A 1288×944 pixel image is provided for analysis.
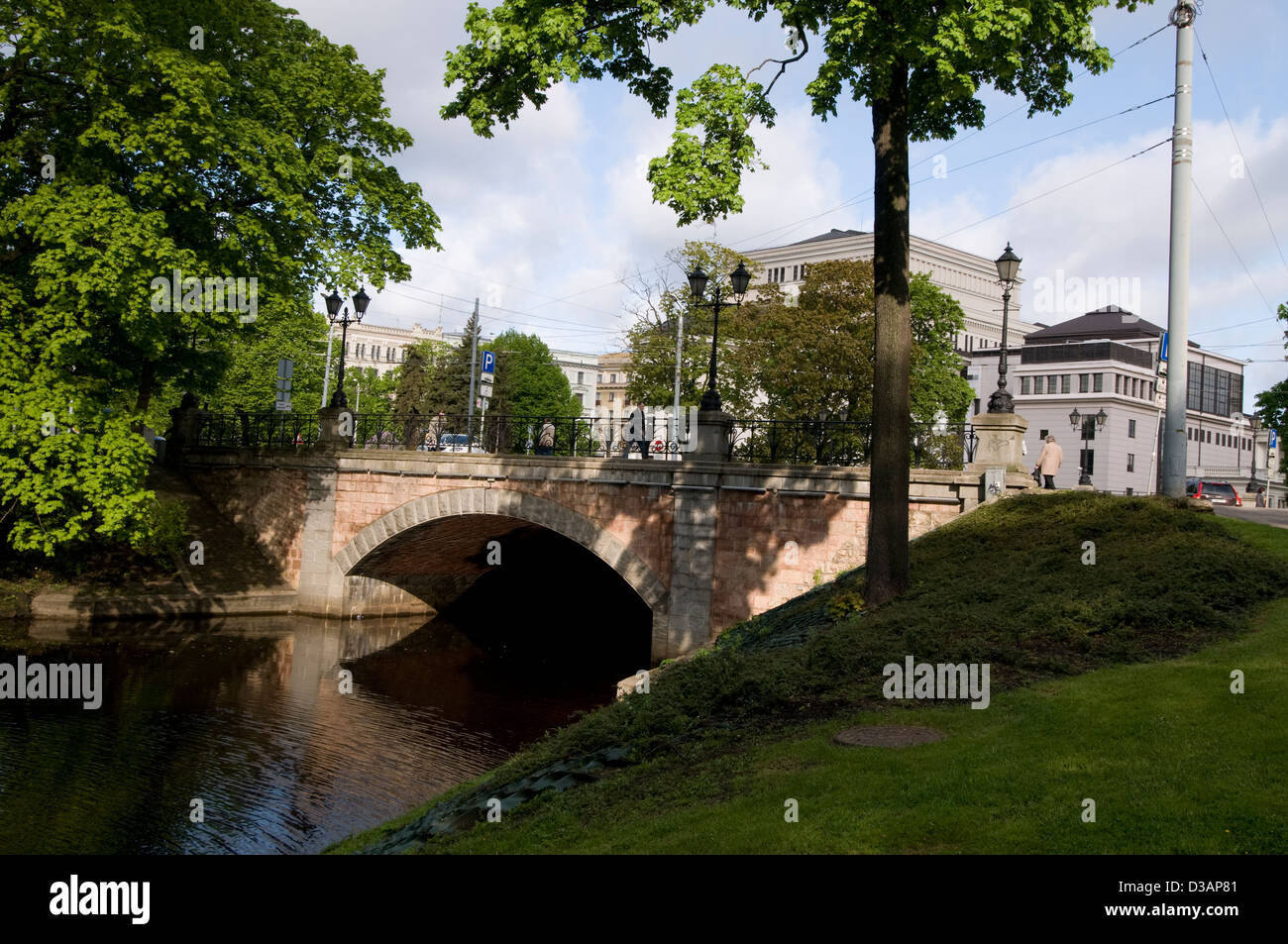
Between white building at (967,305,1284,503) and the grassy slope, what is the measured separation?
6074cm

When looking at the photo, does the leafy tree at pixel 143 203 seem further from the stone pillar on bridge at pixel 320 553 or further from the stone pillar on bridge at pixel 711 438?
the stone pillar on bridge at pixel 711 438

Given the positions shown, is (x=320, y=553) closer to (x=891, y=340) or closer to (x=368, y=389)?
(x=891, y=340)

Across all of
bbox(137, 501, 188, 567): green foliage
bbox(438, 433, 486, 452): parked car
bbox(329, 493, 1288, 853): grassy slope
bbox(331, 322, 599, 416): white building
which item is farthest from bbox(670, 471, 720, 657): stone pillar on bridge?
bbox(331, 322, 599, 416): white building

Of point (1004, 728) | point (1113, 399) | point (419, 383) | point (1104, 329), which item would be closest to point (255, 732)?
point (1004, 728)

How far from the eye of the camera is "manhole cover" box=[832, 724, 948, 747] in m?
7.77

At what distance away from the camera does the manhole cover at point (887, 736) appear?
777cm

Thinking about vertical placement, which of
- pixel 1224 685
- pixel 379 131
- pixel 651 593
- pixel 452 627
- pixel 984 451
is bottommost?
pixel 452 627

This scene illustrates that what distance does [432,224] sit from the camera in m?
24.1

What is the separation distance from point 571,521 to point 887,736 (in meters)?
16.2

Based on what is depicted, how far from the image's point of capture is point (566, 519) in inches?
938

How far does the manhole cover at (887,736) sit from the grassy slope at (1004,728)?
0.17 metres

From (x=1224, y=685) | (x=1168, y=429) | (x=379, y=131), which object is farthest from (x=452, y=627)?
(x=1224, y=685)

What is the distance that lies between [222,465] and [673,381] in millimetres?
19234
